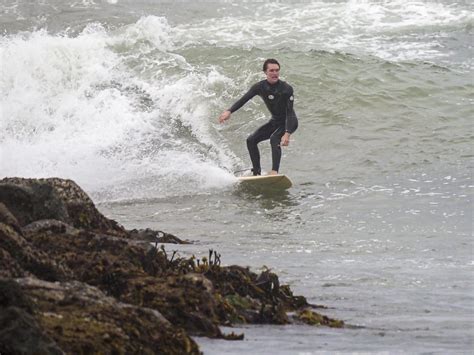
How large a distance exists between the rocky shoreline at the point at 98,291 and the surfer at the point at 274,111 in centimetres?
664

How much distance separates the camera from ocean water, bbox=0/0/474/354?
7664 mm

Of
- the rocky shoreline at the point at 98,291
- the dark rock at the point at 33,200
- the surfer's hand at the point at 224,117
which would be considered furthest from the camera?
the surfer's hand at the point at 224,117

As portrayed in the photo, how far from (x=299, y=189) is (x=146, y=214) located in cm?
271

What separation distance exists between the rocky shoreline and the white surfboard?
243 inches

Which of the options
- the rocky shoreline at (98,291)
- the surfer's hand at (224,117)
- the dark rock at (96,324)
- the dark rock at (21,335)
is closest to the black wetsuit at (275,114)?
the surfer's hand at (224,117)

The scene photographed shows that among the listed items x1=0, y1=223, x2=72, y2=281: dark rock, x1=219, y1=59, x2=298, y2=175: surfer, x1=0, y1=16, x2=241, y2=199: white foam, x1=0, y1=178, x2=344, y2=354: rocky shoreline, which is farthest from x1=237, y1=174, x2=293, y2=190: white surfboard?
x1=0, y1=223, x2=72, y2=281: dark rock

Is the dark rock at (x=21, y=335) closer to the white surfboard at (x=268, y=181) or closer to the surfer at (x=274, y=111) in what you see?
the white surfboard at (x=268, y=181)

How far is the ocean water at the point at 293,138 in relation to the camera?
7.66 metres

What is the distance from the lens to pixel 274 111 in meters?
14.7

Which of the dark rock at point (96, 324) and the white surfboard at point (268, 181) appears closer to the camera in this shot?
the dark rock at point (96, 324)

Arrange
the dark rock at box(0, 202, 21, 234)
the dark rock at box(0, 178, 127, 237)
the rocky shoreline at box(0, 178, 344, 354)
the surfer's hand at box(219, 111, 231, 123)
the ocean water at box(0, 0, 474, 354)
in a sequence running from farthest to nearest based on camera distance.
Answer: the surfer's hand at box(219, 111, 231, 123)
the ocean water at box(0, 0, 474, 354)
the dark rock at box(0, 178, 127, 237)
the dark rock at box(0, 202, 21, 234)
the rocky shoreline at box(0, 178, 344, 354)

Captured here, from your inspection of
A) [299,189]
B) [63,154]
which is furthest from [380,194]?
[63,154]

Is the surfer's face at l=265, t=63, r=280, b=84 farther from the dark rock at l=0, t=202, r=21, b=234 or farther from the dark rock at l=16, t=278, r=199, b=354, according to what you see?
the dark rock at l=16, t=278, r=199, b=354

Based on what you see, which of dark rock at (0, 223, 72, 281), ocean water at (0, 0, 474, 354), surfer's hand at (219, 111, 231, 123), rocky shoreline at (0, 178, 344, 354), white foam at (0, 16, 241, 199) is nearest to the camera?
rocky shoreline at (0, 178, 344, 354)
